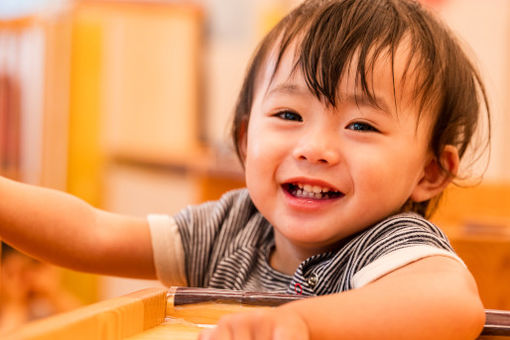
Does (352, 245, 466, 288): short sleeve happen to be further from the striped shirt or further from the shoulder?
the shoulder

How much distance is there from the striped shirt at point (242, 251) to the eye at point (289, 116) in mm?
142

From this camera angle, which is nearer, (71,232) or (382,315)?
(382,315)

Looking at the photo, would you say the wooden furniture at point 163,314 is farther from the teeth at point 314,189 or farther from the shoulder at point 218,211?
the shoulder at point 218,211

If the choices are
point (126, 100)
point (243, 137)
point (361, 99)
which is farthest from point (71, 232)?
point (126, 100)

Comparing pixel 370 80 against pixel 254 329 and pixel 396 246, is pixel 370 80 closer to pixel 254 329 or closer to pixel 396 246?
pixel 396 246

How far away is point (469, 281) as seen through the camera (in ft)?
1.86

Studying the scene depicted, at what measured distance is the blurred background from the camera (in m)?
2.39

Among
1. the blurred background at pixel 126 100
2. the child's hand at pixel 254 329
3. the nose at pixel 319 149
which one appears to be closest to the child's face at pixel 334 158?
the nose at pixel 319 149

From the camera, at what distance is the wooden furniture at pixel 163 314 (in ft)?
1.39

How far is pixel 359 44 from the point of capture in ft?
2.37

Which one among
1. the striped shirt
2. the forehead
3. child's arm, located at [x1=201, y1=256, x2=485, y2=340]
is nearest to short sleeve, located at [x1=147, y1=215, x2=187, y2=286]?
the striped shirt

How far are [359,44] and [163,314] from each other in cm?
36

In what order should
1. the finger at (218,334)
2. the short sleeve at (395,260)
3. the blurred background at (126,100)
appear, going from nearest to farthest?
the finger at (218,334) < the short sleeve at (395,260) < the blurred background at (126,100)

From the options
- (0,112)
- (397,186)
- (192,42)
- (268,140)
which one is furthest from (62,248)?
(192,42)
